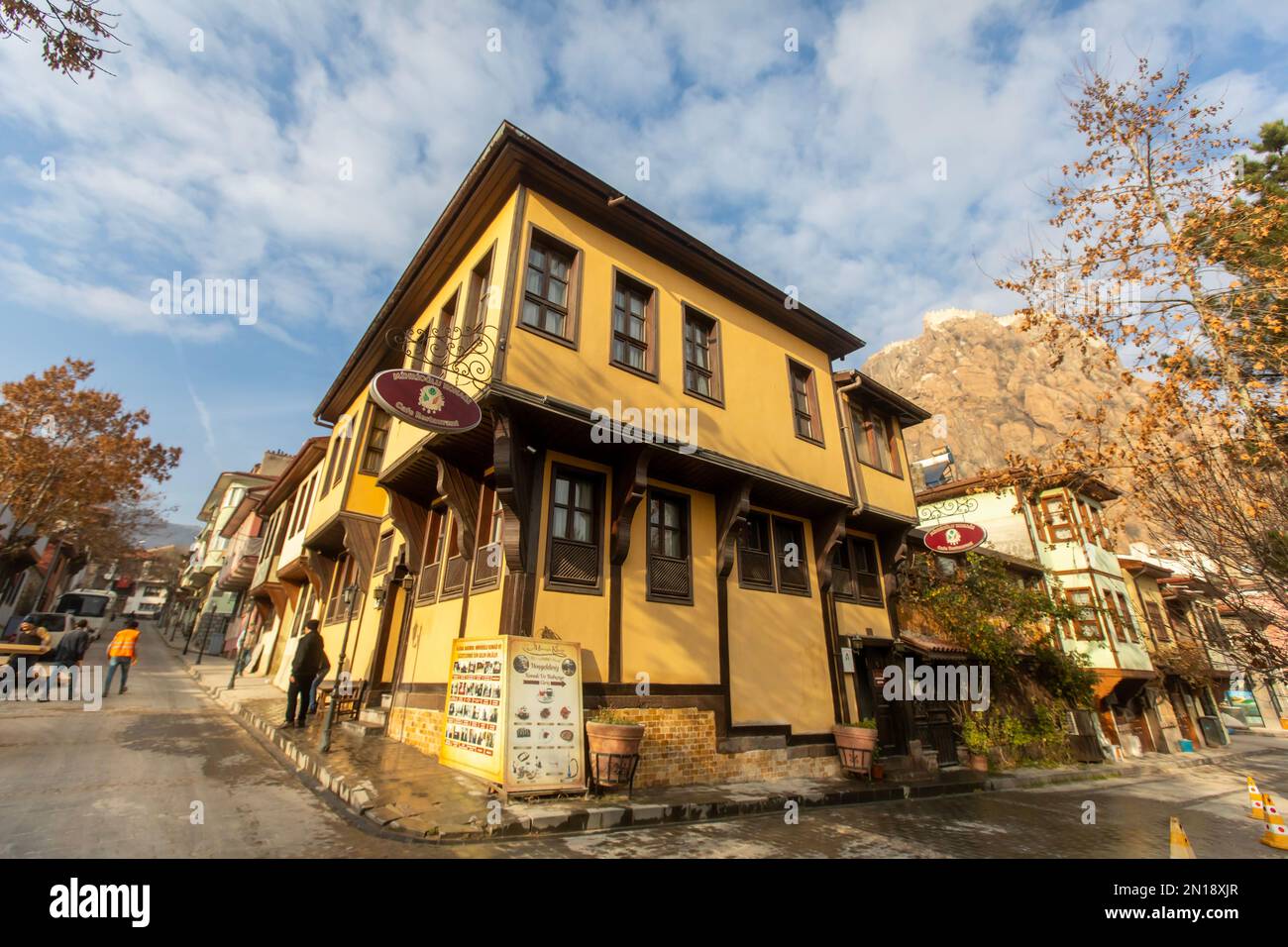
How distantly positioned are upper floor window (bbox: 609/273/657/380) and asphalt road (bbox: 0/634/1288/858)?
272 inches

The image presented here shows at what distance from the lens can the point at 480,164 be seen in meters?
8.84

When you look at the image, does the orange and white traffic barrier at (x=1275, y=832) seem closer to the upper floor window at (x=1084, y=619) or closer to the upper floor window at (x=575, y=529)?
the upper floor window at (x=575, y=529)

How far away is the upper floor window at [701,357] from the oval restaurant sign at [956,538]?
283 inches

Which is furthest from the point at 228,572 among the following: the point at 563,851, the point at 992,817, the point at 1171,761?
the point at 1171,761

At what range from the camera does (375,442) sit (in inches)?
535

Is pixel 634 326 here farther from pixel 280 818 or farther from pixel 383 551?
pixel 383 551

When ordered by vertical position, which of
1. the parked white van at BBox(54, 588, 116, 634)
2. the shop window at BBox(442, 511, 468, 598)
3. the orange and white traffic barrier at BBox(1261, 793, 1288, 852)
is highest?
the parked white van at BBox(54, 588, 116, 634)

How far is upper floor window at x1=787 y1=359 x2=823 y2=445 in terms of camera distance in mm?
12162

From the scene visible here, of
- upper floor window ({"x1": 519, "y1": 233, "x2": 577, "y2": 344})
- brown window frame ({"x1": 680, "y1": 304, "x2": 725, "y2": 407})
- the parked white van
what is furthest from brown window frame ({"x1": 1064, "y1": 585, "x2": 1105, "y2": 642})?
the parked white van

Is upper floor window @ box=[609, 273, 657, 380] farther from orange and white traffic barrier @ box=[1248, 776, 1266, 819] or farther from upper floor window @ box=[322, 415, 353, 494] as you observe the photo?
orange and white traffic barrier @ box=[1248, 776, 1266, 819]

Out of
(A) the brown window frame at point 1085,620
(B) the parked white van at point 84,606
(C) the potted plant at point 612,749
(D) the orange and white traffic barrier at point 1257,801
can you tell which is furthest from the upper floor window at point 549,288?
(B) the parked white van at point 84,606

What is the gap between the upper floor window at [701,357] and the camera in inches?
408

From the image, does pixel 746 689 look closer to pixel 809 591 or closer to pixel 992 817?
pixel 809 591
